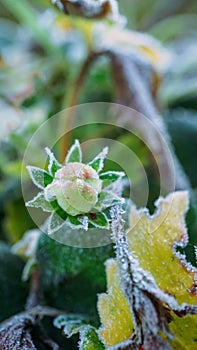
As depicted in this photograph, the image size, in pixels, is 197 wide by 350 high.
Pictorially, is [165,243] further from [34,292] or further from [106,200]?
[34,292]

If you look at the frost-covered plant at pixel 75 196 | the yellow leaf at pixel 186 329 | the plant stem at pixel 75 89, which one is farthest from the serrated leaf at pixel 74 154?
the plant stem at pixel 75 89

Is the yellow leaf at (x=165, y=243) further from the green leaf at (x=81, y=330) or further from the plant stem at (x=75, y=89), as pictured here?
the plant stem at (x=75, y=89)

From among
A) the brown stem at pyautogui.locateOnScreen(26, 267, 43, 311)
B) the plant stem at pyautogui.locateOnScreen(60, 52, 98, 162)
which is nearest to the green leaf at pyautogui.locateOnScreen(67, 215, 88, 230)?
the brown stem at pyautogui.locateOnScreen(26, 267, 43, 311)

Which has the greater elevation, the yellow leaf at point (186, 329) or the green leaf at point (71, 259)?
the green leaf at point (71, 259)

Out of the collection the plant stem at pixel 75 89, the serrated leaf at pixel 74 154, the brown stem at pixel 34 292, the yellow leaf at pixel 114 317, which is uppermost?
the plant stem at pixel 75 89

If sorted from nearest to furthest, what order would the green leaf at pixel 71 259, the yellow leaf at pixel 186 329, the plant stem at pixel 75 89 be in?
the yellow leaf at pixel 186 329 < the green leaf at pixel 71 259 < the plant stem at pixel 75 89

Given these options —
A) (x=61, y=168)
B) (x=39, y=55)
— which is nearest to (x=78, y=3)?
(x=61, y=168)

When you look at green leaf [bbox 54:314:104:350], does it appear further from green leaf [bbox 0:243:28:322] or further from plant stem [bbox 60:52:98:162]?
plant stem [bbox 60:52:98:162]

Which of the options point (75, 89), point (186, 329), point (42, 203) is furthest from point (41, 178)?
point (75, 89)
